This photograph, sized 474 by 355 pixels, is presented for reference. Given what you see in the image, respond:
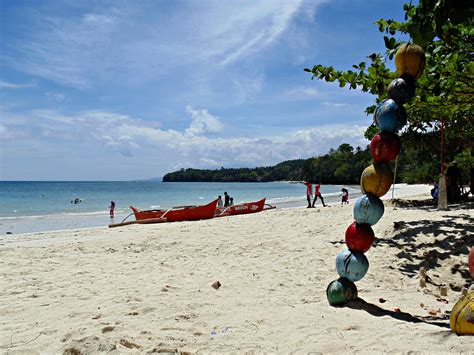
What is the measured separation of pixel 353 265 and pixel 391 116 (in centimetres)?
166

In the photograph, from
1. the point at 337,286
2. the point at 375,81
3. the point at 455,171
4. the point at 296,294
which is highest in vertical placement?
the point at 375,81

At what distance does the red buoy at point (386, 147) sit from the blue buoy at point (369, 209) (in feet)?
1.43

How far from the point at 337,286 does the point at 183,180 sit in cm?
18964

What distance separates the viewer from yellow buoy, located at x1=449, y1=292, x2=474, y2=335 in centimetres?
293

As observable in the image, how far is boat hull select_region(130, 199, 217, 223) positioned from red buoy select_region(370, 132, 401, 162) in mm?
14494

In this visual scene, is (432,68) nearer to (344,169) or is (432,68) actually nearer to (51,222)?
(51,222)

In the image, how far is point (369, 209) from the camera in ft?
13.9

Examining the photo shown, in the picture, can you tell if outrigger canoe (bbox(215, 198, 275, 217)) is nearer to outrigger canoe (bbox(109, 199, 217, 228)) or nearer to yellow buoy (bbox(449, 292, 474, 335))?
outrigger canoe (bbox(109, 199, 217, 228))

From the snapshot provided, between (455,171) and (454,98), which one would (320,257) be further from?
(455,171)

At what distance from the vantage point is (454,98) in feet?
16.9

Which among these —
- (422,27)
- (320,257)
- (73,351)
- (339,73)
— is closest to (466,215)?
(320,257)

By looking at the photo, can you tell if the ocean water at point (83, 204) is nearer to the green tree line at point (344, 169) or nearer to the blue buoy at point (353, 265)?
the green tree line at point (344, 169)

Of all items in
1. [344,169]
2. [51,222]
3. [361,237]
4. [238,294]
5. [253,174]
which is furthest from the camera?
[253,174]

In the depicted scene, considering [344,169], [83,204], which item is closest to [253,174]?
[344,169]
